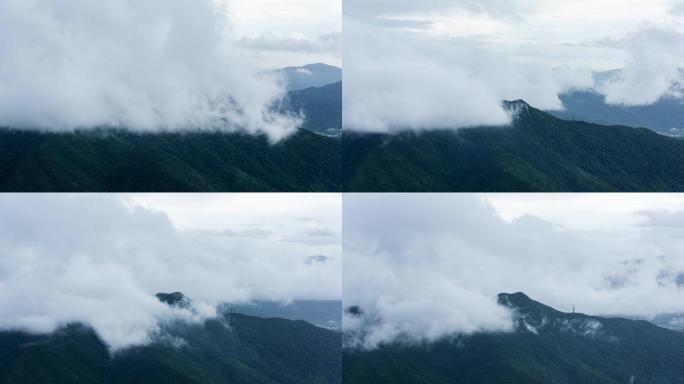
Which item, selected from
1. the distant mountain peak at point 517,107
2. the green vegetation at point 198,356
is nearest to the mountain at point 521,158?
the distant mountain peak at point 517,107

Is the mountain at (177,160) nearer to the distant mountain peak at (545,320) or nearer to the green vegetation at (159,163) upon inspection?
the green vegetation at (159,163)

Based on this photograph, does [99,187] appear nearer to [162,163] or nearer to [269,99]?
[162,163]

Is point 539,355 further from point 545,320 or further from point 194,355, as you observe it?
point 194,355

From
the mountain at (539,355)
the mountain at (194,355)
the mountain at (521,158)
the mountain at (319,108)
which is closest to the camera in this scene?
the mountain at (194,355)

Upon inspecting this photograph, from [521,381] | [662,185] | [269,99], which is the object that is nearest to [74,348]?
[269,99]

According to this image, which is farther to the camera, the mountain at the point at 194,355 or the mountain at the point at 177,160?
the mountain at the point at 177,160

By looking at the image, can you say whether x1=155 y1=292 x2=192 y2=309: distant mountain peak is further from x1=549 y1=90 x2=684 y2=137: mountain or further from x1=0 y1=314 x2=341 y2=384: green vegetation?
x1=549 y1=90 x2=684 y2=137: mountain

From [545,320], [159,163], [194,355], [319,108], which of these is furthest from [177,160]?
[545,320]
